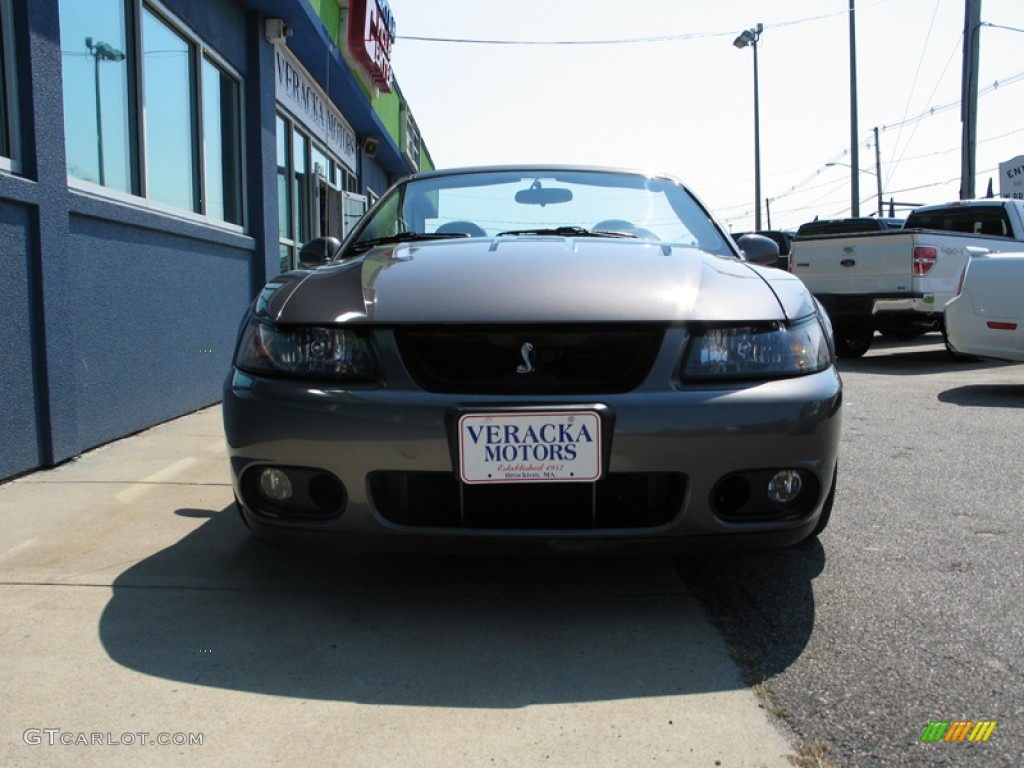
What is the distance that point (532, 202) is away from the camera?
3.76 meters

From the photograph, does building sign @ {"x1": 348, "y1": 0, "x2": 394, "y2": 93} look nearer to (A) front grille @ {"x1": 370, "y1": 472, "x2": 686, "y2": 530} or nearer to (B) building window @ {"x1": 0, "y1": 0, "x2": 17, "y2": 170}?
(B) building window @ {"x1": 0, "y1": 0, "x2": 17, "y2": 170}

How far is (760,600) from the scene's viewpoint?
2.55 m

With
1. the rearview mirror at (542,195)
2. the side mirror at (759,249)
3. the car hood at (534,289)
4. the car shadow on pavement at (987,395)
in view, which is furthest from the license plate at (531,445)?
the car shadow on pavement at (987,395)

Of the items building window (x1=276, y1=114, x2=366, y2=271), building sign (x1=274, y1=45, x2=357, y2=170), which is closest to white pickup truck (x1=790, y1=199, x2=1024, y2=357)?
building window (x1=276, y1=114, x2=366, y2=271)

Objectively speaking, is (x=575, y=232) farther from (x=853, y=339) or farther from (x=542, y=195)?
(x=853, y=339)

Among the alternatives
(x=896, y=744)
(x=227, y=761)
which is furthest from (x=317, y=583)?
(x=896, y=744)

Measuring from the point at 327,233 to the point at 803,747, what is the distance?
10762 mm

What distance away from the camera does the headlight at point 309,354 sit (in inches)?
90.3

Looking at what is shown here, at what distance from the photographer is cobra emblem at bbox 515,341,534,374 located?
7.34 feet

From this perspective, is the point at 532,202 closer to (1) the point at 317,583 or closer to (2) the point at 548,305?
(2) the point at 548,305

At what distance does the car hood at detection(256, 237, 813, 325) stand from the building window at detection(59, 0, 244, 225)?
2.83 m

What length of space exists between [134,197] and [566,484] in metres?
4.19

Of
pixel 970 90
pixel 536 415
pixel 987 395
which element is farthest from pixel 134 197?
pixel 970 90

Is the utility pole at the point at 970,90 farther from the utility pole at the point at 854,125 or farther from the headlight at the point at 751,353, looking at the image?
the headlight at the point at 751,353
